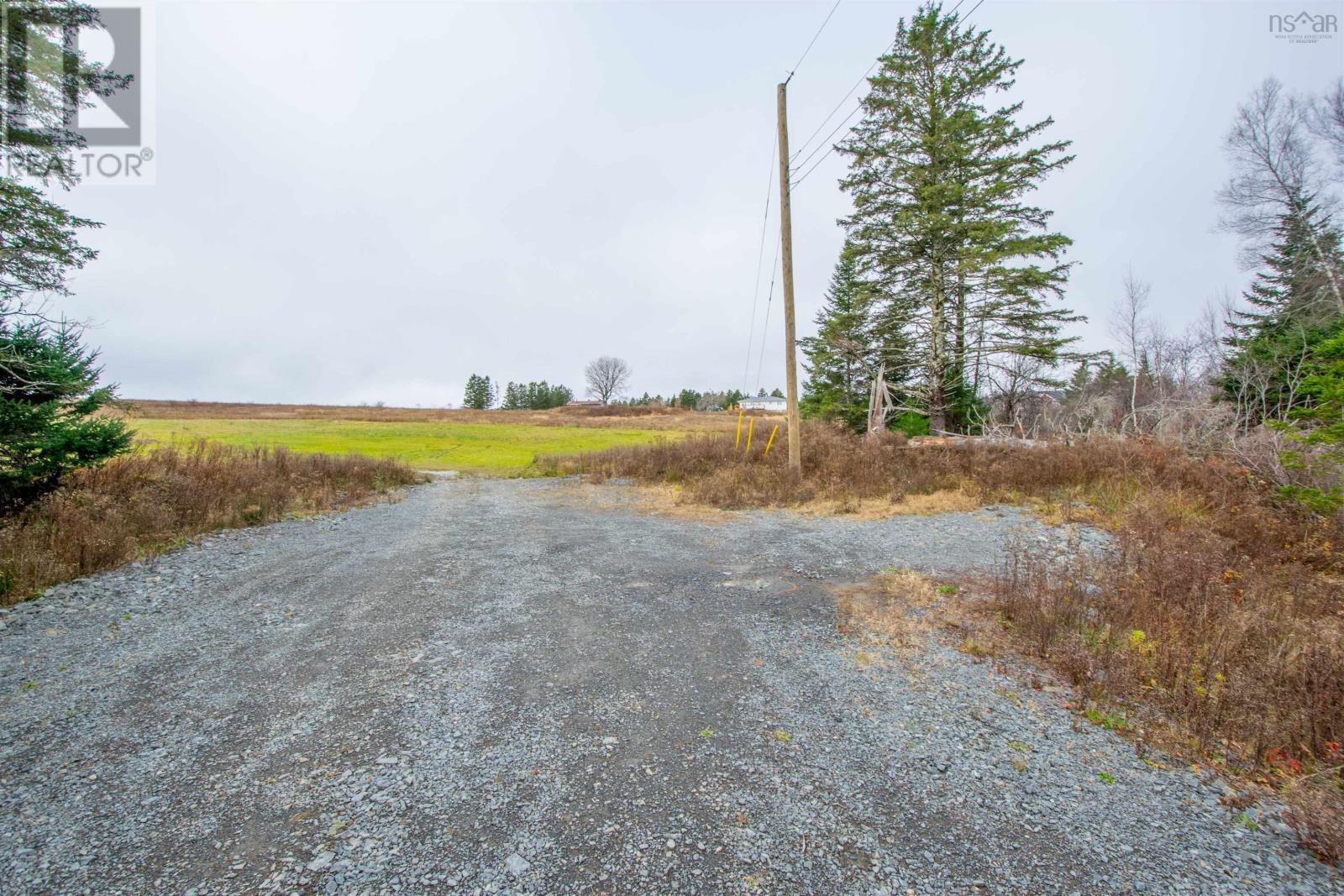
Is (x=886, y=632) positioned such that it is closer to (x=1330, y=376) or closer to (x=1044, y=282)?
(x=1330, y=376)

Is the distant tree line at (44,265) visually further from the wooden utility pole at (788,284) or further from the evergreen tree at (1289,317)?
the evergreen tree at (1289,317)

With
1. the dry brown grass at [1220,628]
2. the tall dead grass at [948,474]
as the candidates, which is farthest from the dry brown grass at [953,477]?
the dry brown grass at [1220,628]

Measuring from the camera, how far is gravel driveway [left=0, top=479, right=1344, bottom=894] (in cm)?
219

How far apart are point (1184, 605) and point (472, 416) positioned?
55843 mm

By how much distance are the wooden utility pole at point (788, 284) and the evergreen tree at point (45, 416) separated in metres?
12.1

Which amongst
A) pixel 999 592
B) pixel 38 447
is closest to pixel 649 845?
pixel 999 592

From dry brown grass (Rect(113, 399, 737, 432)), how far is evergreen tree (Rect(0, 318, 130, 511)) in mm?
35364

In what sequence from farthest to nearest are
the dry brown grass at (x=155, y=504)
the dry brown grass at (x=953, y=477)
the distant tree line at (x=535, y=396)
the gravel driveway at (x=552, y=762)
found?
the distant tree line at (x=535, y=396)
the dry brown grass at (x=953, y=477)
the dry brown grass at (x=155, y=504)
the gravel driveway at (x=552, y=762)

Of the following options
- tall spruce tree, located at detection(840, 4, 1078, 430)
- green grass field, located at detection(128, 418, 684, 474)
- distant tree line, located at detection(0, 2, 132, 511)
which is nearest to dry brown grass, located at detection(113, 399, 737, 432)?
green grass field, located at detection(128, 418, 684, 474)

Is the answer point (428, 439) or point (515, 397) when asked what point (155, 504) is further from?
point (515, 397)

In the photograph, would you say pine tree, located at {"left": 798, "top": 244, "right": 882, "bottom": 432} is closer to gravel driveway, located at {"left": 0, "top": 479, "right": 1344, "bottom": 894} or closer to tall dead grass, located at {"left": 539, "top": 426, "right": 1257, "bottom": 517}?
tall dead grass, located at {"left": 539, "top": 426, "right": 1257, "bottom": 517}

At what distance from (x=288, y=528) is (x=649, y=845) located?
9.83 metres

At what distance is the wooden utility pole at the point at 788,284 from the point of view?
12.3 meters

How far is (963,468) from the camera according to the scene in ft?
39.4
